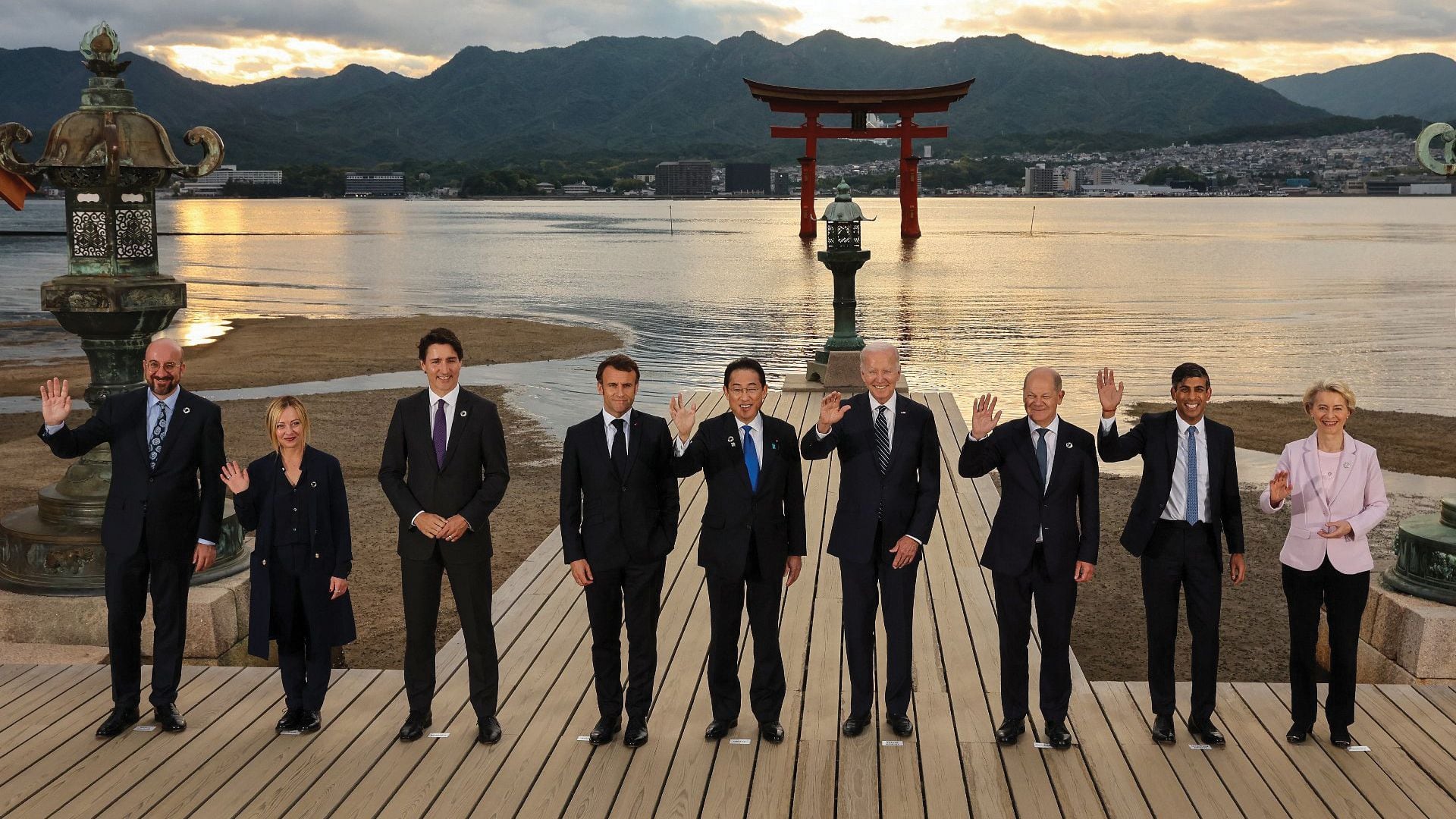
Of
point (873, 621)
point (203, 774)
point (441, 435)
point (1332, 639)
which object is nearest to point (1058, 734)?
point (873, 621)

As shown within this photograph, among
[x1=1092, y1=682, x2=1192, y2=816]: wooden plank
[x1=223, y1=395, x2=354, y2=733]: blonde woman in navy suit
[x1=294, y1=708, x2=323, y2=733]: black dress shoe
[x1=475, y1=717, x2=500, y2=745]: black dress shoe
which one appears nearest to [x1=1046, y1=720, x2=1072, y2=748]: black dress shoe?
[x1=1092, y1=682, x2=1192, y2=816]: wooden plank

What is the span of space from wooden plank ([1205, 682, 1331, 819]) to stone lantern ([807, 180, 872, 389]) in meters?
9.01

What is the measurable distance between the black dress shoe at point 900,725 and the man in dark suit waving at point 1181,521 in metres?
0.98

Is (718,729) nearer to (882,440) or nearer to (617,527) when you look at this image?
(617,527)

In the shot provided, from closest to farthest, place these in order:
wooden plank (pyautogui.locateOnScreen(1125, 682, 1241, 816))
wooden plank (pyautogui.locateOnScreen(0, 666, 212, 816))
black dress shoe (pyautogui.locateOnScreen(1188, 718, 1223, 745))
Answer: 1. wooden plank (pyautogui.locateOnScreen(1125, 682, 1241, 816))
2. wooden plank (pyautogui.locateOnScreen(0, 666, 212, 816))
3. black dress shoe (pyautogui.locateOnScreen(1188, 718, 1223, 745))

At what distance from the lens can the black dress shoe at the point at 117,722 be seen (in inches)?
197

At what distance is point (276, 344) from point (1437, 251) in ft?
212

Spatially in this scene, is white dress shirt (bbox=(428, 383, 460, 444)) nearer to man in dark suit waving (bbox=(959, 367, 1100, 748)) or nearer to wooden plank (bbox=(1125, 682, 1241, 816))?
man in dark suit waving (bbox=(959, 367, 1100, 748))

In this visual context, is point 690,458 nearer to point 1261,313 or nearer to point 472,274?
point 1261,313

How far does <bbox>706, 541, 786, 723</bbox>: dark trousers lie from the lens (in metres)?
4.89

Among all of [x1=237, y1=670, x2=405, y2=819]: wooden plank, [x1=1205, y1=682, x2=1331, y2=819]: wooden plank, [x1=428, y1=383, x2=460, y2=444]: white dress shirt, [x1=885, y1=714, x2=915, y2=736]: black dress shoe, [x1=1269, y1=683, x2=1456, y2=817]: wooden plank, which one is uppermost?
[x1=428, y1=383, x2=460, y2=444]: white dress shirt

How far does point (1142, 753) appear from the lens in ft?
15.8

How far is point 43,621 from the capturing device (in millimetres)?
6590

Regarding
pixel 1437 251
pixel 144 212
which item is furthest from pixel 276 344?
pixel 1437 251
